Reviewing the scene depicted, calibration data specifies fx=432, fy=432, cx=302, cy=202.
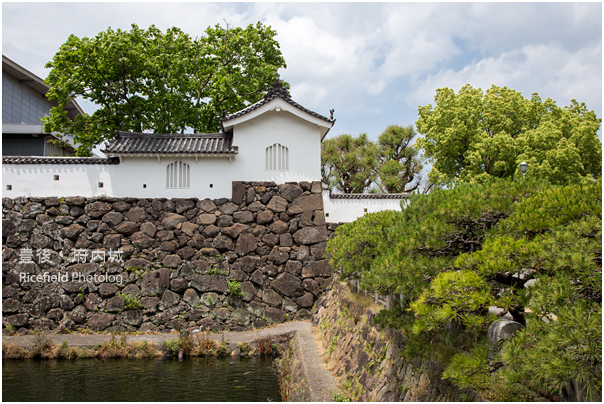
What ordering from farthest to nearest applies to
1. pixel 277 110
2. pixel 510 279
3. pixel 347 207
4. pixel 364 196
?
pixel 364 196 → pixel 347 207 → pixel 277 110 → pixel 510 279

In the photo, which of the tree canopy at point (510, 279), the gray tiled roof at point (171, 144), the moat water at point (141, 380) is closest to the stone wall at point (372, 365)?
the tree canopy at point (510, 279)

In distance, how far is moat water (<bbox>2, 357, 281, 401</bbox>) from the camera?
28.6 ft

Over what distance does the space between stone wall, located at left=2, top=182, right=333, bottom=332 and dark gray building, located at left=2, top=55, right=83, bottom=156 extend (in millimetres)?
9567

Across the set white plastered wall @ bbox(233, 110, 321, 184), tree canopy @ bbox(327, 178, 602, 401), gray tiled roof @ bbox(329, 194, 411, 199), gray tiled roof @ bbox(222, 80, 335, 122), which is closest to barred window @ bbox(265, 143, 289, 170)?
white plastered wall @ bbox(233, 110, 321, 184)

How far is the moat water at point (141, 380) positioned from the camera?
873 cm

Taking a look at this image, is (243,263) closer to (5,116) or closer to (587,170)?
(587,170)

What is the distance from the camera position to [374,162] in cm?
2638

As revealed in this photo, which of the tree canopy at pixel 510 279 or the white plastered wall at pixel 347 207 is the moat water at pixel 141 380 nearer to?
the white plastered wall at pixel 347 207

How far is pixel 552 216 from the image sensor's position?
319cm

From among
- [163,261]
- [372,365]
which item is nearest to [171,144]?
[163,261]

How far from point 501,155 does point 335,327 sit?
11.7m

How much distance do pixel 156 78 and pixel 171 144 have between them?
5.48 m

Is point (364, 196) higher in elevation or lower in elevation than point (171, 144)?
lower

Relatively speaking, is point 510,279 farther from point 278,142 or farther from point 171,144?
point 171,144
